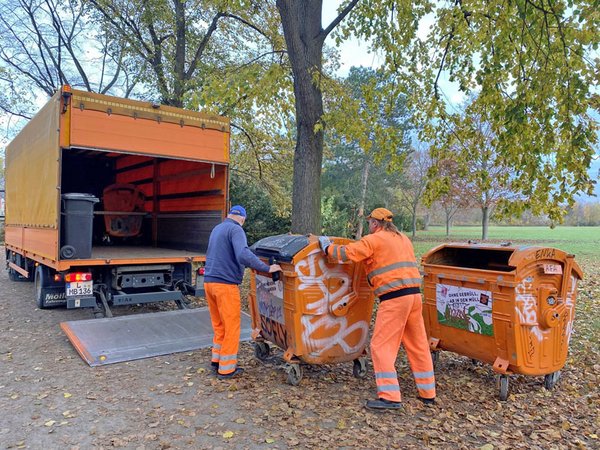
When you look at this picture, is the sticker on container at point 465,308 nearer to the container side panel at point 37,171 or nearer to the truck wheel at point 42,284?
the container side panel at point 37,171

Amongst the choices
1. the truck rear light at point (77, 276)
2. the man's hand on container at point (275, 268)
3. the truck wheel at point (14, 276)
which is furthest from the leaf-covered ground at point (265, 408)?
the truck wheel at point (14, 276)

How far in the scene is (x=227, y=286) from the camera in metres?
4.73

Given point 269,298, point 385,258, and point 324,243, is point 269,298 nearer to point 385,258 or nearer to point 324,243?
point 324,243

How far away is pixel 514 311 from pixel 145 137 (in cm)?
508

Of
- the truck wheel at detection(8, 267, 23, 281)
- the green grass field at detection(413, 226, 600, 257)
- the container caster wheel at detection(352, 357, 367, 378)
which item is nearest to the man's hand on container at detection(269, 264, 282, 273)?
the container caster wheel at detection(352, 357, 367, 378)

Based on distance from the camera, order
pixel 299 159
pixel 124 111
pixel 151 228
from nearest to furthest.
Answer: pixel 124 111 < pixel 299 159 < pixel 151 228

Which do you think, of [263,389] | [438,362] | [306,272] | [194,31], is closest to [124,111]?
[306,272]

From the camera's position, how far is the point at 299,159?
24.8ft

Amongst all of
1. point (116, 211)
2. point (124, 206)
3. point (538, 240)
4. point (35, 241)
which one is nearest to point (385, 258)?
point (35, 241)

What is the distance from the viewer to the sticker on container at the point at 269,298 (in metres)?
4.65

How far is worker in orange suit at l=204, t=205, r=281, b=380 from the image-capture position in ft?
15.3

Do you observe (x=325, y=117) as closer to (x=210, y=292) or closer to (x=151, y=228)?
(x=210, y=292)

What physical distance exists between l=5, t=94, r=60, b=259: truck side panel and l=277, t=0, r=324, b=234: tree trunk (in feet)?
11.4

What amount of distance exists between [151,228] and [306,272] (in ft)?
20.3
